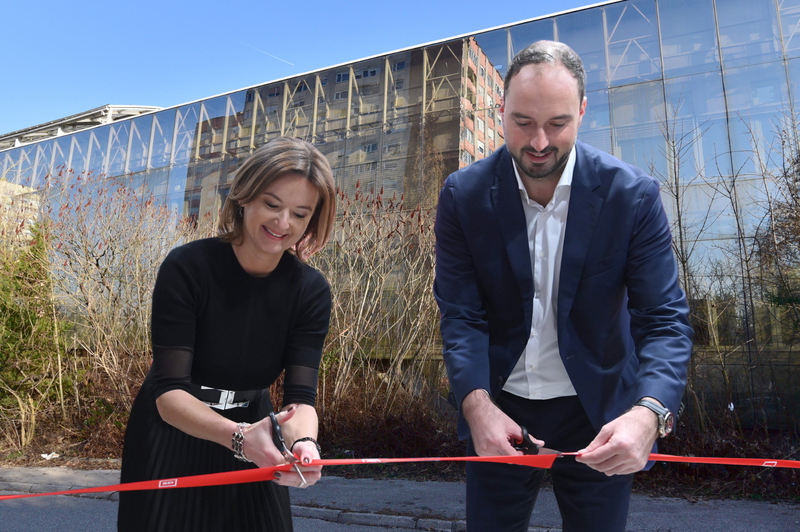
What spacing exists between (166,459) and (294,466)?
50 centimetres

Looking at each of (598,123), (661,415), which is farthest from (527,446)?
(598,123)

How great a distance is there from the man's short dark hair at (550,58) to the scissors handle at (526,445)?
93 centimetres

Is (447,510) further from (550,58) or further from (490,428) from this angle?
(550,58)

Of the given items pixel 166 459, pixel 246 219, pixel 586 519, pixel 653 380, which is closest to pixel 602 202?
pixel 653 380

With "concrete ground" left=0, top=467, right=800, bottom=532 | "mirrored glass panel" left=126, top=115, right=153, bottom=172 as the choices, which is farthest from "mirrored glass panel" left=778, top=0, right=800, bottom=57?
"mirrored glass panel" left=126, top=115, right=153, bottom=172

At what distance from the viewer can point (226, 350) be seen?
6.07 feet

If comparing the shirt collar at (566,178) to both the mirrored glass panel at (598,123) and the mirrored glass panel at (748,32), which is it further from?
the mirrored glass panel at (748,32)

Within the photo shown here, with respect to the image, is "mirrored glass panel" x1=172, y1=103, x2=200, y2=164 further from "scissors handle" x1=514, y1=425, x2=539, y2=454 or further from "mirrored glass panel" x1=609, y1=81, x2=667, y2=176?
"scissors handle" x1=514, y1=425, x2=539, y2=454

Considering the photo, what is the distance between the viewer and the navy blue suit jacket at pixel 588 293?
167 centimetres

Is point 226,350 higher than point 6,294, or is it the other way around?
point 6,294

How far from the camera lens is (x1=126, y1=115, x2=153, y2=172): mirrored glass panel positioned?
1731 centimetres

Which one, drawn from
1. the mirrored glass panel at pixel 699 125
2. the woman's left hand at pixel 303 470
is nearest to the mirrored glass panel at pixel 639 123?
the mirrored glass panel at pixel 699 125

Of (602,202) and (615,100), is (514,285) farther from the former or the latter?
(615,100)

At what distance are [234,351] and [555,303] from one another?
39.2 inches
